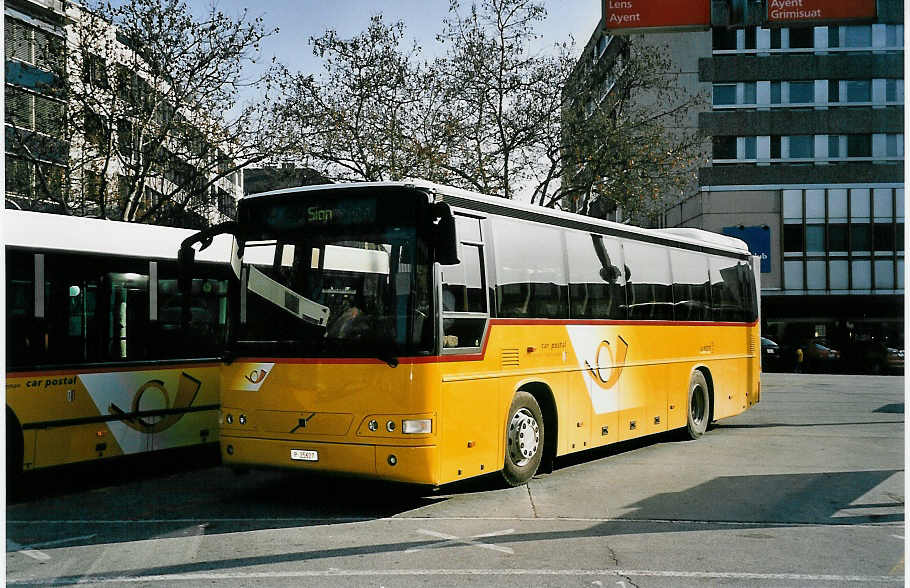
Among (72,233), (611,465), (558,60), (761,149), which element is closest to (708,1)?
(611,465)

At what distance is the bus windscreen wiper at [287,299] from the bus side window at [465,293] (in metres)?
1.12

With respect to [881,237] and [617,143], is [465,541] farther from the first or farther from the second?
[881,237]

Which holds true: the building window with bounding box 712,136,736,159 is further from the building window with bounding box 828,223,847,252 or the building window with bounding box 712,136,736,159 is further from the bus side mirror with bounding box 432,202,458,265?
the bus side mirror with bounding box 432,202,458,265

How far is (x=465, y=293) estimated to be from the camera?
388 inches

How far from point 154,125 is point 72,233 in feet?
51.5

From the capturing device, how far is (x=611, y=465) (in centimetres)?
1279

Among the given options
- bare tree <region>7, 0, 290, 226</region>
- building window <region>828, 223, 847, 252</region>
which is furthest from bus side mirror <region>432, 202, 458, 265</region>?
building window <region>828, 223, 847, 252</region>

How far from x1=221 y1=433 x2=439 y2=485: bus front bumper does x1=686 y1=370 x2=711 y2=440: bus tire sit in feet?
23.9

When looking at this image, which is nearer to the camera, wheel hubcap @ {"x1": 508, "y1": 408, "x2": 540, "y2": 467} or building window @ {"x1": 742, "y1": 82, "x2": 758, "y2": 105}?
wheel hubcap @ {"x1": 508, "y1": 408, "x2": 540, "y2": 467}

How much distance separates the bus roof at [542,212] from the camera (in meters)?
9.59

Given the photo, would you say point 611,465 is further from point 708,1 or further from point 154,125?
point 154,125

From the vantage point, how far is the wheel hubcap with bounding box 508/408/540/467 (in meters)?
10.7

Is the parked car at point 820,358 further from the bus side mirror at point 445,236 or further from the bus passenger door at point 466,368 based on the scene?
the bus side mirror at point 445,236

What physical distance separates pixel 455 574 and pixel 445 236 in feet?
10.6
